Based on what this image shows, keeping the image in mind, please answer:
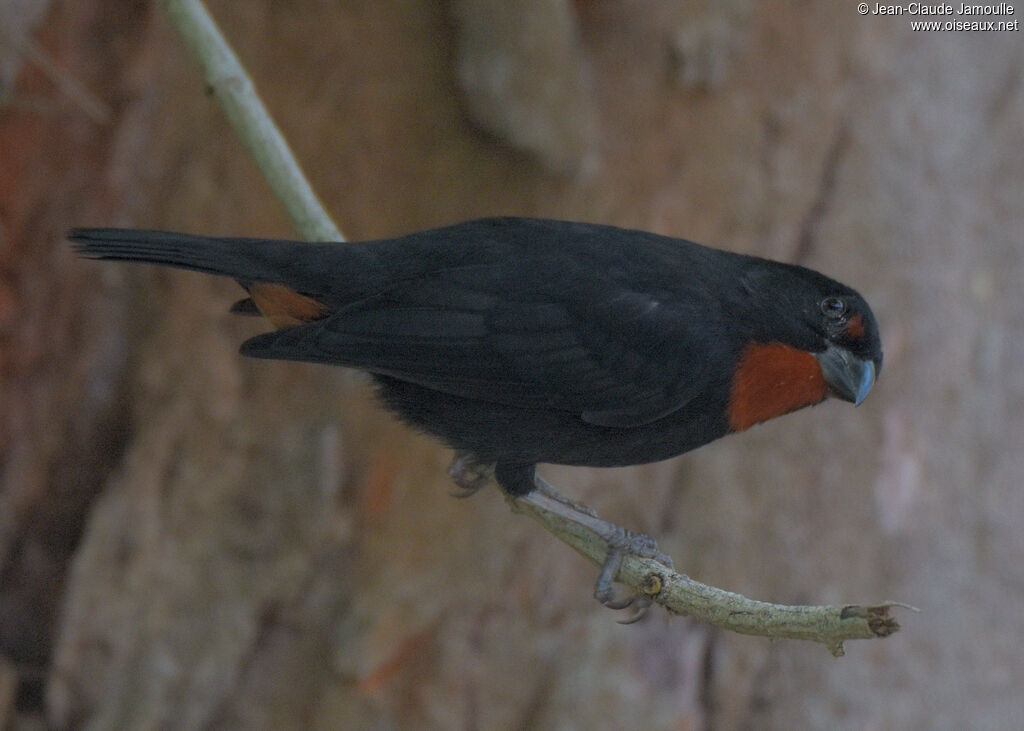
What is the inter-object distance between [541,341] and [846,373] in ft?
2.62

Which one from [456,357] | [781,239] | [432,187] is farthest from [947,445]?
[456,357]

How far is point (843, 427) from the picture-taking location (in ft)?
15.4

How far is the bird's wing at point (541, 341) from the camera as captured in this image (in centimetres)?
305

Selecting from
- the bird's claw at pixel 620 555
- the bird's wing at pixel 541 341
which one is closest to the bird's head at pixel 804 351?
the bird's wing at pixel 541 341

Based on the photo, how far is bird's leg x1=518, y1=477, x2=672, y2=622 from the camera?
3.05 metres

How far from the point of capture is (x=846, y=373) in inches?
122

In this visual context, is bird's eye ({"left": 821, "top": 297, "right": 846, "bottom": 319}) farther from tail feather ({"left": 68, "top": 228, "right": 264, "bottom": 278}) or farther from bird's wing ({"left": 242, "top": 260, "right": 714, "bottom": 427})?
tail feather ({"left": 68, "top": 228, "right": 264, "bottom": 278})

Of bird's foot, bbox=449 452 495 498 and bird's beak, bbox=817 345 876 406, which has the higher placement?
bird's beak, bbox=817 345 876 406

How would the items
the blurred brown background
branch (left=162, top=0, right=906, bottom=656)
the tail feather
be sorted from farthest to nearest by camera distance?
1. the blurred brown background
2. the tail feather
3. branch (left=162, top=0, right=906, bottom=656)

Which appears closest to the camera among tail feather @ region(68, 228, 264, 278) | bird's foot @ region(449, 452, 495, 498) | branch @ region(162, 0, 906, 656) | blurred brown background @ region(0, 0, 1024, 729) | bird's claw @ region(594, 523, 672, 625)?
branch @ region(162, 0, 906, 656)

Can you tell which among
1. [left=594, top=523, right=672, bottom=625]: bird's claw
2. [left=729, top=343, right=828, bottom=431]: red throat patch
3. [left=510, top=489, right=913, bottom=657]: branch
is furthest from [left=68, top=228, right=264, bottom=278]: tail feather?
[left=729, top=343, right=828, bottom=431]: red throat patch

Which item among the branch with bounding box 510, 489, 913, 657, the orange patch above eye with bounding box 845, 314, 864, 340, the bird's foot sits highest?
the orange patch above eye with bounding box 845, 314, 864, 340

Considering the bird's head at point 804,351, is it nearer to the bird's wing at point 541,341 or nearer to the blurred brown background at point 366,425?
the bird's wing at point 541,341

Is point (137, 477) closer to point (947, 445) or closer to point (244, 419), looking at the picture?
point (244, 419)
